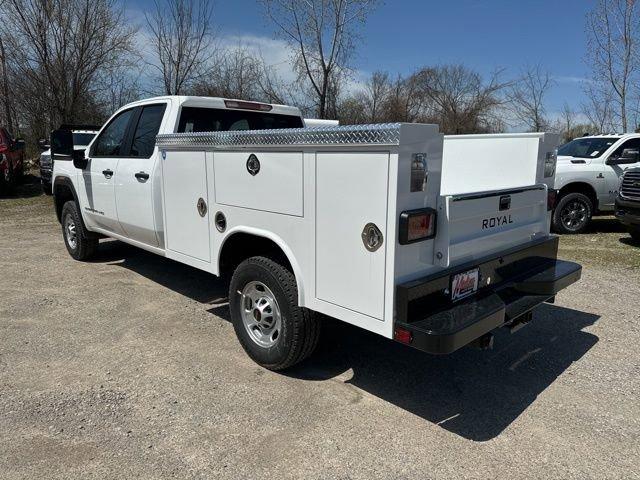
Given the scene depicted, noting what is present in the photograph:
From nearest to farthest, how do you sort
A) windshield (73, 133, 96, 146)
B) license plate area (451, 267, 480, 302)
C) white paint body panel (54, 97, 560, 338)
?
white paint body panel (54, 97, 560, 338) < license plate area (451, 267, 480, 302) < windshield (73, 133, 96, 146)

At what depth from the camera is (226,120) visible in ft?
16.9

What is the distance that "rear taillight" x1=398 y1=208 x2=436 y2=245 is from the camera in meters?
2.70

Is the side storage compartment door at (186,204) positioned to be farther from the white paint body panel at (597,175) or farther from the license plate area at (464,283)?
the white paint body panel at (597,175)

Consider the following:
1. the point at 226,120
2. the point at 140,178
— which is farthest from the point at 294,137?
the point at 140,178

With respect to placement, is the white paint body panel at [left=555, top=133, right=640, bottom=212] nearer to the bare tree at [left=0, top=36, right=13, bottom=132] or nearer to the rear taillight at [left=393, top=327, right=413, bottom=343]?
the rear taillight at [left=393, top=327, right=413, bottom=343]

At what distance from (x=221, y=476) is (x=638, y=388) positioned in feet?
9.86

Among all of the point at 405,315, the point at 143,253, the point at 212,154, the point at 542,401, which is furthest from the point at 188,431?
the point at 143,253

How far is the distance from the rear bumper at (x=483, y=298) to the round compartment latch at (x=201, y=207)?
203cm

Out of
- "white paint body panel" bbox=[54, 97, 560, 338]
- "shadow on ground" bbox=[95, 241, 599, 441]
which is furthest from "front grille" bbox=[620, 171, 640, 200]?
"white paint body panel" bbox=[54, 97, 560, 338]

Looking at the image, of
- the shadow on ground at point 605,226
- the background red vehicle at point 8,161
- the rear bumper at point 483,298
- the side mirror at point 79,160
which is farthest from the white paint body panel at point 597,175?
the background red vehicle at point 8,161

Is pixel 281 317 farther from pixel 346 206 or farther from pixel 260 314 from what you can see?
pixel 346 206

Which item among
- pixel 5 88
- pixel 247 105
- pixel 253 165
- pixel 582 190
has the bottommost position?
pixel 582 190

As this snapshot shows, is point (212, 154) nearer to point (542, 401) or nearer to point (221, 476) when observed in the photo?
point (221, 476)

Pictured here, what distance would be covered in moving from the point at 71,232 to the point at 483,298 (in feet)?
19.7
